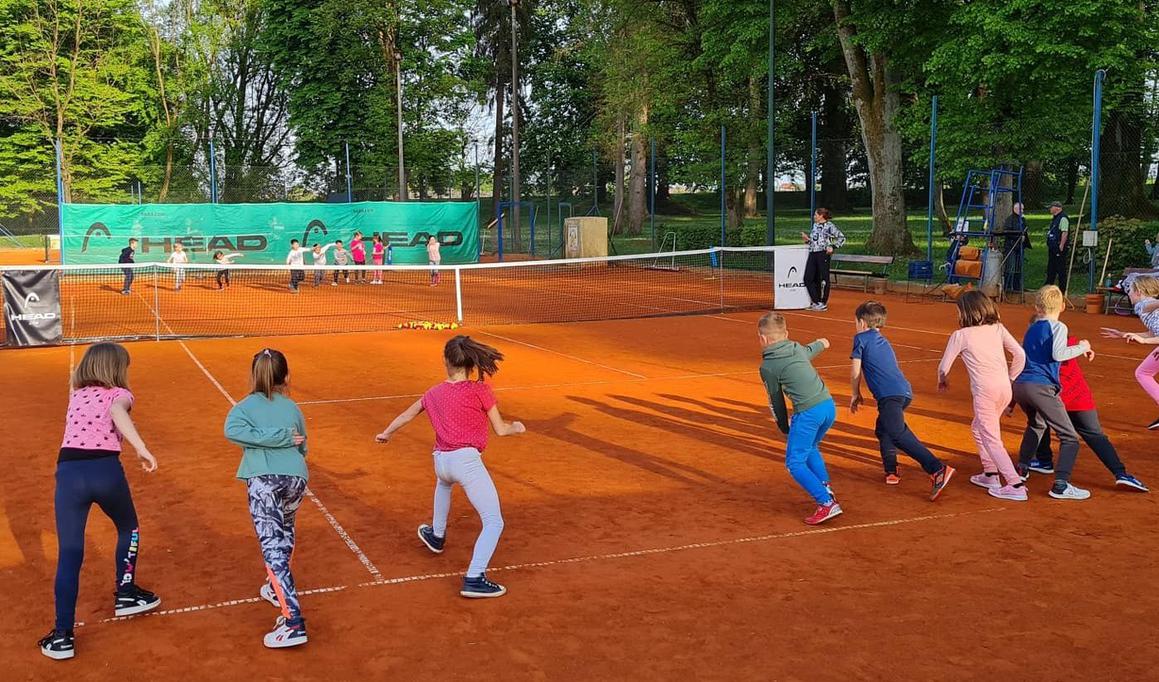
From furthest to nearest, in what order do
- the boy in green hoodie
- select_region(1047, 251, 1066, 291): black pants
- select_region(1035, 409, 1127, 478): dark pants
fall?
select_region(1047, 251, 1066, 291): black pants, select_region(1035, 409, 1127, 478): dark pants, the boy in green hoodie

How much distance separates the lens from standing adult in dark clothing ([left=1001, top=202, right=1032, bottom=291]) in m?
22.4

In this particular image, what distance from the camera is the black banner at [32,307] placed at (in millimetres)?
17141

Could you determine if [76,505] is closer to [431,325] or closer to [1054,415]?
[1054,415]

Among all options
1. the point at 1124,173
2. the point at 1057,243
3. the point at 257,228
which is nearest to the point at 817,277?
the point at 1057,243

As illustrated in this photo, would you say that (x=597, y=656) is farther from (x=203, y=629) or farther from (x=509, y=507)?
(x=509, y=507)

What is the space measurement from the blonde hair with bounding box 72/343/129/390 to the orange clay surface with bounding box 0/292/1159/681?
1330mm

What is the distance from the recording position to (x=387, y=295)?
92.4ft

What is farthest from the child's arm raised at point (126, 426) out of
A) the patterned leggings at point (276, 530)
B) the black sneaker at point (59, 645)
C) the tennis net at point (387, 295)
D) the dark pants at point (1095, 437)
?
the tennis net at point (387, 295)

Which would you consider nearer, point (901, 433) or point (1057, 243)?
point (901, 433)

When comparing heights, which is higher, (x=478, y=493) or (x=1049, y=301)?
(x=1049, y=301)

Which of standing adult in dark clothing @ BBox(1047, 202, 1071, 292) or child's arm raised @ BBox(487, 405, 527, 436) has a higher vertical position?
standing adult in dark clothing @ BBox(1047, 202, 1071, 292)

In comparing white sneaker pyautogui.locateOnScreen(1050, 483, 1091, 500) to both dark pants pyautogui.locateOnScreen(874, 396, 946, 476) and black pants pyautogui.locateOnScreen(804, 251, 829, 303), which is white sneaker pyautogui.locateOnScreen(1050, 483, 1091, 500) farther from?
black pants pyautogui.locateOnScreen(804, 251, 829, 303)

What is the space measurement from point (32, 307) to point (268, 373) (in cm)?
1425

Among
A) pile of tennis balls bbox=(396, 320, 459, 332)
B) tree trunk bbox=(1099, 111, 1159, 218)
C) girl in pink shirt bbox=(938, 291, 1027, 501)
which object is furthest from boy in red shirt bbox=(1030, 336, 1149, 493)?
tree trunk bbox=(1099, 111, 1159, 218)
